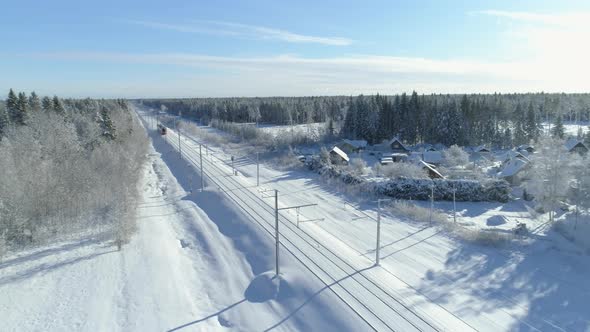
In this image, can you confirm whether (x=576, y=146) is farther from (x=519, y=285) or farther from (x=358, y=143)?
(x=519, y=285)

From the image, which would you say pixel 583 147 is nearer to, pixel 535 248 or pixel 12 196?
pixel 535 248

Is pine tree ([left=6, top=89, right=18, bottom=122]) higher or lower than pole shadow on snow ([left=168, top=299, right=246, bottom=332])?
higher

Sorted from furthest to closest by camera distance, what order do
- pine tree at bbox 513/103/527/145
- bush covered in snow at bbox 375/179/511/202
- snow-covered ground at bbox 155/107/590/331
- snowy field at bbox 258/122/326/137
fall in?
1. snowy field at bbox 258/122/326/137
2. pine tree at bbox 513/103/527/145
3. bush covered in snow at bbox 375/179/511/202
4. snow-covered ground at bbox 155/107/590/331

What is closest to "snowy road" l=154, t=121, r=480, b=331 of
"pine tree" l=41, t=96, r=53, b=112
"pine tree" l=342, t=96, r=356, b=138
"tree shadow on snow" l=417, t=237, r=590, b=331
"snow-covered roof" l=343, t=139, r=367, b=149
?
"tree shadow on snow" l=417, t=237, r=590, b=331

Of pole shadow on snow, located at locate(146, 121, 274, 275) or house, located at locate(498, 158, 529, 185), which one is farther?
house, located at locate(498, 158, 529, 185)

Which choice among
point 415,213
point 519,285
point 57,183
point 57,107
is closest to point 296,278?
point 519,285

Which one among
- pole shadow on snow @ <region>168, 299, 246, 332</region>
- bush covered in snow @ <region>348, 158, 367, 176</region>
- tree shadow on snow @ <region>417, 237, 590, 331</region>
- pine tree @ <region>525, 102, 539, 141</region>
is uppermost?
pine tree @ <region>525, 102, 539, 141</region>

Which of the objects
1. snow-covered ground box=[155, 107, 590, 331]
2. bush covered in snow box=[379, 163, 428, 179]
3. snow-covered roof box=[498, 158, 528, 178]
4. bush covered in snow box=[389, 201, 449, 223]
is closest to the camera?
snow-covered ground box=[155, 107, 590, 331]

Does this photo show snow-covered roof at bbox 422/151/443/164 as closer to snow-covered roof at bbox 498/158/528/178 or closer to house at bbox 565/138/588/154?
snow-covered roof at bbox 498/158/528/178
